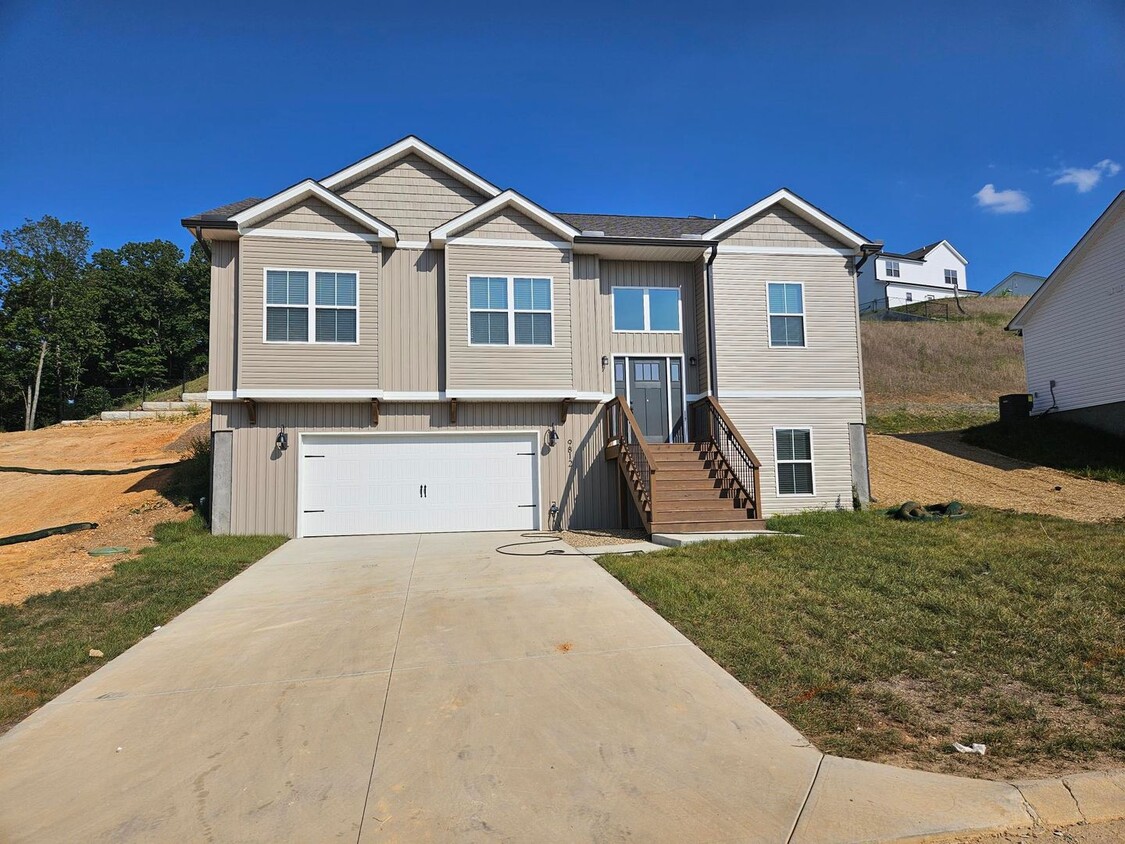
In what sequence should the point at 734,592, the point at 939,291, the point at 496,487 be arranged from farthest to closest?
the point at 939,291
the point at 496,487
the point at 734,592

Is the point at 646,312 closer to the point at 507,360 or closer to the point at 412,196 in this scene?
the point at 507,360

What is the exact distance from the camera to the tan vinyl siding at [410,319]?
13.0 metres

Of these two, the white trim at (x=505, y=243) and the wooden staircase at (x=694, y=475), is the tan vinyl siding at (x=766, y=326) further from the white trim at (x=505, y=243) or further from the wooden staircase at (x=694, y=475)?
the white trim at (x=505, y=243)

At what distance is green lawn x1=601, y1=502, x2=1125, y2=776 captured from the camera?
3.87 meters

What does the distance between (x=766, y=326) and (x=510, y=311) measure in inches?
212

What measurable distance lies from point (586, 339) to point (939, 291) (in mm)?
40783

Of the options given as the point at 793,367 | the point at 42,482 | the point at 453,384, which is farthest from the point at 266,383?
the point at 793,367

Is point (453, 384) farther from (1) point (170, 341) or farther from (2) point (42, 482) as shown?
(1) point (170, 341)

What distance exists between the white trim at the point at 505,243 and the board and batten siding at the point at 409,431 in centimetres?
311

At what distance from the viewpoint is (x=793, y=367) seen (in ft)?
46.5

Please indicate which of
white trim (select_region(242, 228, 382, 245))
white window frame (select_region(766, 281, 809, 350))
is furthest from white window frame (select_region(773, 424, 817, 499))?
white trim (select_region(242, 228, 382, 245))

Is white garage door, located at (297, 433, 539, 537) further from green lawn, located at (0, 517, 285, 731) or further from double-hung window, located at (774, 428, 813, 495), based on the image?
double-hung window, located at (774, 428, 813, 495)

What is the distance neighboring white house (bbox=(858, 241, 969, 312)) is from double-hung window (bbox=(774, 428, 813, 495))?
106ft

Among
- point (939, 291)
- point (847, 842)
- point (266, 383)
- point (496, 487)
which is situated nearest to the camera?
point (847, 842)
